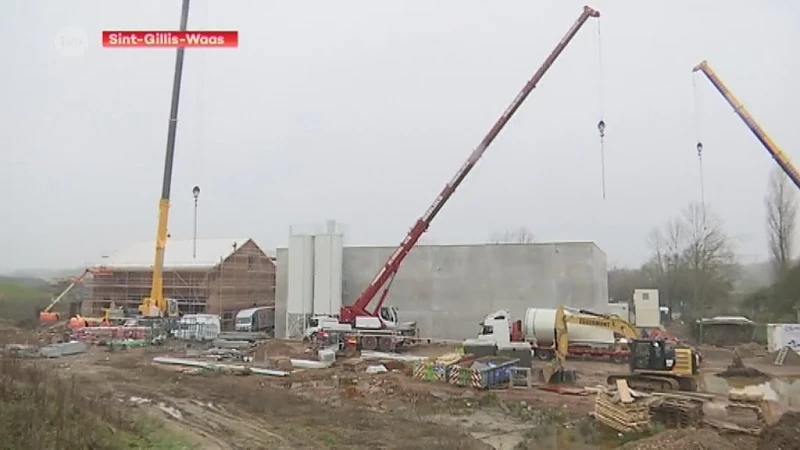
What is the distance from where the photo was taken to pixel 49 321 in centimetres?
4947

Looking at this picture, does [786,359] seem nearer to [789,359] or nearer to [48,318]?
[789,359]

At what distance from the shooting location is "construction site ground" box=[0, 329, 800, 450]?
14.6m

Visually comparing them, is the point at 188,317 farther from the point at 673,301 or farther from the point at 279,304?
the point at 673,301

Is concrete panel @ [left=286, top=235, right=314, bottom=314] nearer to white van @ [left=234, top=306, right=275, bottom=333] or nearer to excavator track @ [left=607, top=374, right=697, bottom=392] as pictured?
white van @ [left=234, top=306, right=275, bottom=333]

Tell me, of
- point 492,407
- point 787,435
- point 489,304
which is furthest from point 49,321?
point 787,435

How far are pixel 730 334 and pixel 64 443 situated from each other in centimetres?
4169

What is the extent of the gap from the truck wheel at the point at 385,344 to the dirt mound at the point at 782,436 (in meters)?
21.7

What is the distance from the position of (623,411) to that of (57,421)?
1245 cm

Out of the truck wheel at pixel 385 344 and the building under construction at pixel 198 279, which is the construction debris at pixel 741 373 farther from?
the building under construction at pixel 198 279

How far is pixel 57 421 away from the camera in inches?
399

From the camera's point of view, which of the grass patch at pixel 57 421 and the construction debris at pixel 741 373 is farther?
the construction debris at pixel 741 373

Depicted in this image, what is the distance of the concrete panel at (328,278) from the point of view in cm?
4362

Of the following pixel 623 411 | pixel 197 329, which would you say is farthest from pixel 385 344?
pixel 623 411

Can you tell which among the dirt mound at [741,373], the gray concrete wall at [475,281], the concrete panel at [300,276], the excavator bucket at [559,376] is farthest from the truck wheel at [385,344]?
the dirt mound at [741,373]
